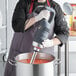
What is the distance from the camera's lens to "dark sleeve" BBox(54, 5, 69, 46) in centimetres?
184

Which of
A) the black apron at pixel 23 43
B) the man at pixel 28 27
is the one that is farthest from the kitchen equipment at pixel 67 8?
the black apron at pixel 23 43

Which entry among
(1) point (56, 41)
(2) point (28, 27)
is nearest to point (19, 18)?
(2) point (28, 27)

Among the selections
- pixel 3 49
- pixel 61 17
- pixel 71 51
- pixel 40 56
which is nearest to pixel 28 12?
pixel 61 17

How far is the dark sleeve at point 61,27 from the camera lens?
184 cm

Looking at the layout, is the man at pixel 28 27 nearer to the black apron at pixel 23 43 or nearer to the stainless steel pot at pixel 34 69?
the black apron at pixel 23 43

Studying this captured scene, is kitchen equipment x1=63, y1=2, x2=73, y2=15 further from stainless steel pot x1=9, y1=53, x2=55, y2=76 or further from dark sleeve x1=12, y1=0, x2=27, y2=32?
stainless steel pot x1=9, y1=53, x2=55, y2=76

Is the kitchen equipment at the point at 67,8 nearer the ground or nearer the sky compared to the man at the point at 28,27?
nearer the sky

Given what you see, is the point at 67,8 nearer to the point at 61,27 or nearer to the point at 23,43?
the point at 61,27

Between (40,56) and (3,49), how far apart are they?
0.83 meters

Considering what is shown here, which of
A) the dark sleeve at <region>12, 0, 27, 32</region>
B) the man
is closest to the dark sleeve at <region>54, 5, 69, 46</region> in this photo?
the man

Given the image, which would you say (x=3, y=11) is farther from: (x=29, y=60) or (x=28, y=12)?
(x=29, y=60)

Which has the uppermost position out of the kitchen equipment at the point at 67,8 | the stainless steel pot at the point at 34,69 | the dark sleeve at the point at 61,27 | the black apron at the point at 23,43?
the kitchen equipment at the point at 67,8

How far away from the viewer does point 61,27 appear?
6.10ft

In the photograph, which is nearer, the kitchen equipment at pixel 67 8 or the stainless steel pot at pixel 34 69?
the stainless steel pot at pixel 34 69
